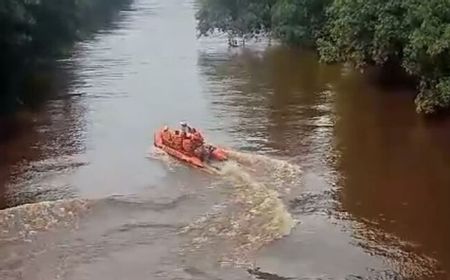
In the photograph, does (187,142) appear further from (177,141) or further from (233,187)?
(233,187)

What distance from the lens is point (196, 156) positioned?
22203 mm

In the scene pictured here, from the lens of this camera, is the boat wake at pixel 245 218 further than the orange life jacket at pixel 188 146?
No

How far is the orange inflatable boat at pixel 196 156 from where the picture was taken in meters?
22.0

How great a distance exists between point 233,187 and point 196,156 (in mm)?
2548

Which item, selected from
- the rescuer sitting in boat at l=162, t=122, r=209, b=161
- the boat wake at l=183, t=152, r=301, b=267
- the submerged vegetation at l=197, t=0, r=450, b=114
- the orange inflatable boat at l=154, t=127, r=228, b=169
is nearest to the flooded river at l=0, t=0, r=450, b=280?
the boat wake at l=183, t=152, r=301, b=267

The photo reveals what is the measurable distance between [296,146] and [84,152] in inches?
249

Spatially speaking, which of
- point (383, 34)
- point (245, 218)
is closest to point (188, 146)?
point (245, 218)

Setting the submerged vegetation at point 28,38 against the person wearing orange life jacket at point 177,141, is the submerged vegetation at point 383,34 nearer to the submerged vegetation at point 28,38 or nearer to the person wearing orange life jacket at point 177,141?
the person wearing orange life jacket at point 177,141

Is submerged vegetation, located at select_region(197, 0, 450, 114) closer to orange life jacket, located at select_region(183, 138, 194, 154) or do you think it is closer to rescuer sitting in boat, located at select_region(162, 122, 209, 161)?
rescuer sitting in boat, located at select_region(162, 122, 209, 161)

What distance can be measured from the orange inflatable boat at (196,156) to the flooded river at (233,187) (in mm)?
337

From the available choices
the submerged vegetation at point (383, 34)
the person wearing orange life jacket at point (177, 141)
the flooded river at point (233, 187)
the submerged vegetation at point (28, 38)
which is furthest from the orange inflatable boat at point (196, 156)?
the submerged vegetation at point (28, 38)

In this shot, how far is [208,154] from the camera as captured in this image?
874 inches

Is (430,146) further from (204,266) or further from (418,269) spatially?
(204,266)

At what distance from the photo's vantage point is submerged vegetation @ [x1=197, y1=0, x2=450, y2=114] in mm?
25531
